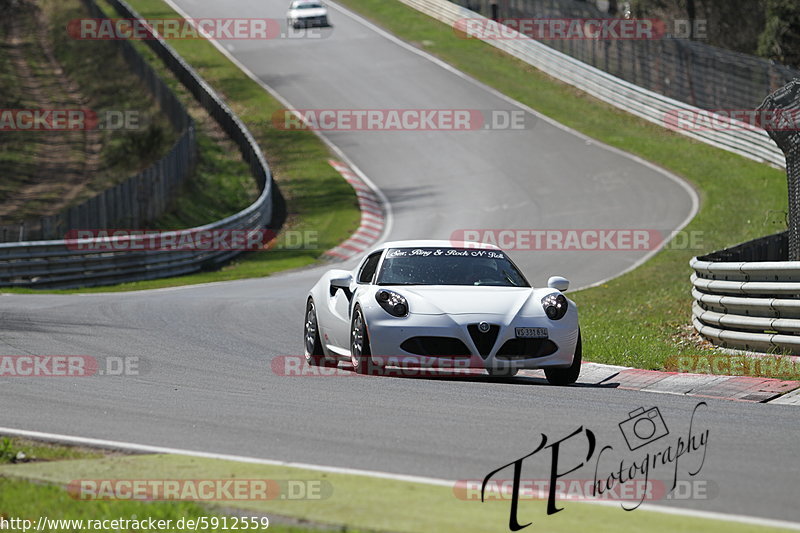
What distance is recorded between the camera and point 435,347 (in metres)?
10.6

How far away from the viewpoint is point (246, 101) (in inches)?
1949

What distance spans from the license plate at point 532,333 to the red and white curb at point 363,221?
20.3 m

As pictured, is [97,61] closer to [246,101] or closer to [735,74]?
[246,101]

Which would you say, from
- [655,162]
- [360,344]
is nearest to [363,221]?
[655,162]

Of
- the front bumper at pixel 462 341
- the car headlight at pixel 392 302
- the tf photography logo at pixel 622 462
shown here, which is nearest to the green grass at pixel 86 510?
the tf photography logo at pixel 622 462

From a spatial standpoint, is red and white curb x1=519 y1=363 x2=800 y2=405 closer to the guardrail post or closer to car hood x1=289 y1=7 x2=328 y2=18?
the guardrail post

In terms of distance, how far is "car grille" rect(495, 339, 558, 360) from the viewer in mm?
10617

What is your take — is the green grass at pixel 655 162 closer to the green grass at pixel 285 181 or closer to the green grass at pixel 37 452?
the green grass at pixel 37 452

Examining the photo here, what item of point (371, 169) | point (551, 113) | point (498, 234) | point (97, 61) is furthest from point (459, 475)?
point (97, 61)

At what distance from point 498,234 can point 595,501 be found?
2618cm

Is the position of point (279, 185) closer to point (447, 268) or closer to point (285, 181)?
point (285, 181)

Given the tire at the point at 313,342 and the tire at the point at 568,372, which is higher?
the tire at the point at 568,372

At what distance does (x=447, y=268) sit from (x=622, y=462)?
Answer: 5.20m

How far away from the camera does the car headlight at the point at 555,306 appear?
1088 cm
